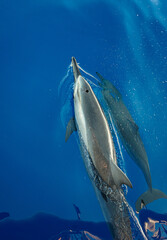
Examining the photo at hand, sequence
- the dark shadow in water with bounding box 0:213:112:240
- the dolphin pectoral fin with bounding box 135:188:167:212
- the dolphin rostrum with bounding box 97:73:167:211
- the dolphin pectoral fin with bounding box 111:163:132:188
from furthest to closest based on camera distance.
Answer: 1. the dolphin pectoral fin with bounding box 135:188:167:212
2. the dark shadow in water with bounding box 0:213:112:240
3. the dolphin rostrum with bounding box 97:73:167:211
4. the dolphin pectoral fin with bounding box 111:163:132:188

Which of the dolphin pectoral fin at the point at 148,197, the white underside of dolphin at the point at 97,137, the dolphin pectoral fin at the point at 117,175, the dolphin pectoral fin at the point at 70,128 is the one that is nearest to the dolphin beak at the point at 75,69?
the white underside of dolphin at the point at 97,137

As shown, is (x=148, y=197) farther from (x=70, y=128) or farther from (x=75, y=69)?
(x=75, y=69)

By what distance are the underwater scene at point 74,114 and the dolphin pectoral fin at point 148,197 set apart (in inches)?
0.6

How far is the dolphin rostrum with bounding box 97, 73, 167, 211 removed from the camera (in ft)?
8.84

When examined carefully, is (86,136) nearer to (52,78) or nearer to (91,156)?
(91,156)

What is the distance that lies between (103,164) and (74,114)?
879 mm

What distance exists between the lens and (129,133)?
269 cm

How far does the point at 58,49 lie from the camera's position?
10.5ft

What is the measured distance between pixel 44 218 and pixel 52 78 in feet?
6.60

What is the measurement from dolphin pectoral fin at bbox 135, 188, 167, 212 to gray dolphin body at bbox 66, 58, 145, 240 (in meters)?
0.67

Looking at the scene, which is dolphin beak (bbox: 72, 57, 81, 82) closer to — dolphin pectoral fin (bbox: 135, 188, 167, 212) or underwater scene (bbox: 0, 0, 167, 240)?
underwater scene (bbox: 0, 0, 167, 240)

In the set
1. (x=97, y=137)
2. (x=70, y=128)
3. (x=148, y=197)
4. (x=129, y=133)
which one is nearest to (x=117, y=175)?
(x=97, y=137)

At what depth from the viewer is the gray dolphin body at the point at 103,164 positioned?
2.13 meters

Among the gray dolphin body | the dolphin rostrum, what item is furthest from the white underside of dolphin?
the dolphin rostrum
